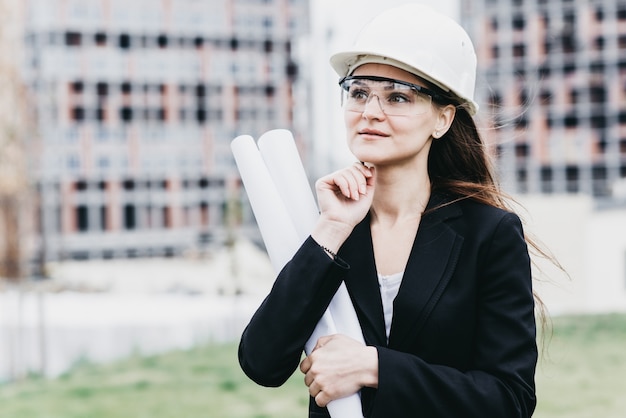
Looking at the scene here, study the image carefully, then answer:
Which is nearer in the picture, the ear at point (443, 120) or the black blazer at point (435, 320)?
the black blazer at point (435, 320)

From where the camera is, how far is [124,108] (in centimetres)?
3894

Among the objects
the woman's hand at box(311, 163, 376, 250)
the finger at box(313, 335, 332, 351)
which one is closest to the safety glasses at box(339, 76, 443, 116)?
the woman's hand at box(311, 163, 376, 250)

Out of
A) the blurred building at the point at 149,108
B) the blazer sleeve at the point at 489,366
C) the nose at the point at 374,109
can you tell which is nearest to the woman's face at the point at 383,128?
the nose at the point at 374,109

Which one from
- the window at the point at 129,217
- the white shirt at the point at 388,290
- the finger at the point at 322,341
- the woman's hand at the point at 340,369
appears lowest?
the window at the point at 129,217

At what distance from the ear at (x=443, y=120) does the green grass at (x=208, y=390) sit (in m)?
4.84

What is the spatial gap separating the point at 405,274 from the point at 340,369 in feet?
0.63

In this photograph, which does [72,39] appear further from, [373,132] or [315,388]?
[315,388]

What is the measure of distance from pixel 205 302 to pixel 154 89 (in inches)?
609

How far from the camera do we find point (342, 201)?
4.50 feet

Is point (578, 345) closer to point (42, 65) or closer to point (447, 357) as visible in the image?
point (447, 357)

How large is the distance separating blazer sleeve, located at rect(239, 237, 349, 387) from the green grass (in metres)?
4.97

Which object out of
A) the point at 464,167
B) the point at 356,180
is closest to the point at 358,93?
the point at 356,180

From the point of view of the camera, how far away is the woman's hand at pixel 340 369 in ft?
4.27

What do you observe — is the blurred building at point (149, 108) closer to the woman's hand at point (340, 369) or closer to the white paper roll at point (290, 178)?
the white paper roll at point (290, 178)
